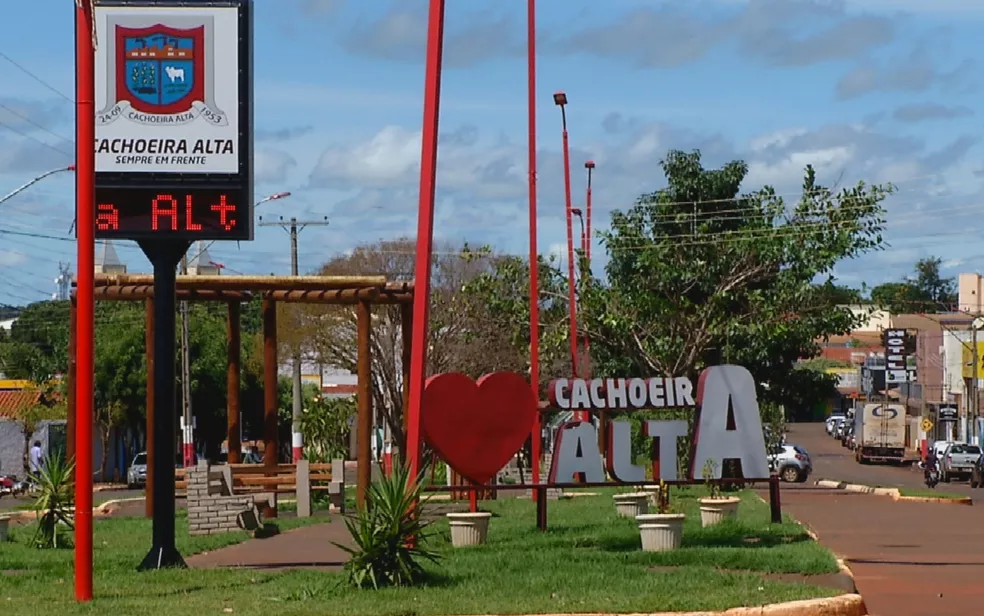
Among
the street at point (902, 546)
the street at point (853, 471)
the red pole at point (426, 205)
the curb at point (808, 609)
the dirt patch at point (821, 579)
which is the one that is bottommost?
the street at point (853, 471)

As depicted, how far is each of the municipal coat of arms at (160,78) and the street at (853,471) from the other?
32.6m

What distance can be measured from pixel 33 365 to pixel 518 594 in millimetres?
69972

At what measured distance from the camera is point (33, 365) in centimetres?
8012

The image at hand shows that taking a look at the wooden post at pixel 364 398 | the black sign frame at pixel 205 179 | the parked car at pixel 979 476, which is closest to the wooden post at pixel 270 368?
the wooden post at pixel 364 398

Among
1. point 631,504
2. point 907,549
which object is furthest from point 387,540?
point 631,504

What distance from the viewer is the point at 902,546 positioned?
21344 millimetres

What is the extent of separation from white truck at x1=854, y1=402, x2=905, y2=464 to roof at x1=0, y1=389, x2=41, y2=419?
3867cm

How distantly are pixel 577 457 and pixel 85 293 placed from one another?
9628mm

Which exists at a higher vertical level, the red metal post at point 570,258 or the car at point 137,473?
the red metal post at point 570,258

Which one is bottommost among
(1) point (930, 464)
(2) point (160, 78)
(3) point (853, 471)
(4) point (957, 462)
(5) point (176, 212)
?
(3) point (853, 471)

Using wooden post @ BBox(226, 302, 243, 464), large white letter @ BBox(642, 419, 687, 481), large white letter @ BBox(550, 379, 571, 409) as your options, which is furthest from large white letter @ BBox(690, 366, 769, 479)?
wooden post @ BBox(226, 302, 243, 464)

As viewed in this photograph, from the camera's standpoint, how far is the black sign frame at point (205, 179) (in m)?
17.1

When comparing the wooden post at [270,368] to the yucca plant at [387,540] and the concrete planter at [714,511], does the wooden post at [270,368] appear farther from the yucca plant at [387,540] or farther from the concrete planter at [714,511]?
the yucca plant at [387,540]

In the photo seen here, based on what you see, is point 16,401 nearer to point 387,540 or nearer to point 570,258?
point 570,258
